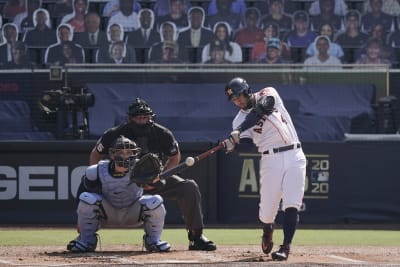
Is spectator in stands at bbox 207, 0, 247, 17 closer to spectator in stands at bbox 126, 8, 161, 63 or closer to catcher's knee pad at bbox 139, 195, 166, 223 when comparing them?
spectator in stands at bbox 126, 8, 161, 63

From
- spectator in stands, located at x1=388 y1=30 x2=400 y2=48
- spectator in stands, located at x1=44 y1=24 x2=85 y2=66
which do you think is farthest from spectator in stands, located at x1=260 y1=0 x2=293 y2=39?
spectator in stands, located at x1=44 y1=24 x2=85 y2=66

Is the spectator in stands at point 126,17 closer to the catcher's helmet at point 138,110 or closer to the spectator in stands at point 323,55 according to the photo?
the spectator in stands at point 323,55

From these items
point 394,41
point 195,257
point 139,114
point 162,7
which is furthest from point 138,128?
point 394,41

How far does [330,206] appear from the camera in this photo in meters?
12.7

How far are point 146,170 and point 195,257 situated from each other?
2.61ft

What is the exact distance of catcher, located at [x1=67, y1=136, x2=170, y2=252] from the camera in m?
7.49

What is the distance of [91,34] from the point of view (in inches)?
633

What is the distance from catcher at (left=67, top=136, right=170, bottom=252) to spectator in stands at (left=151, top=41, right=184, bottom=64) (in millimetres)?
8151

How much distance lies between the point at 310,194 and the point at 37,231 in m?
3.87

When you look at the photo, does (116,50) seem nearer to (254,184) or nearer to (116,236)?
(254,184)

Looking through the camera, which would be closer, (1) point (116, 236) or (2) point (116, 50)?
(1) point (116, 236)

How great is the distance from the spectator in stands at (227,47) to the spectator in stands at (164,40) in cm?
39

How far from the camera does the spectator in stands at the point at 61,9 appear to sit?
16453mm

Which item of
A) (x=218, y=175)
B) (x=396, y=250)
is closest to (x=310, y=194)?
(x=218, y=175)
